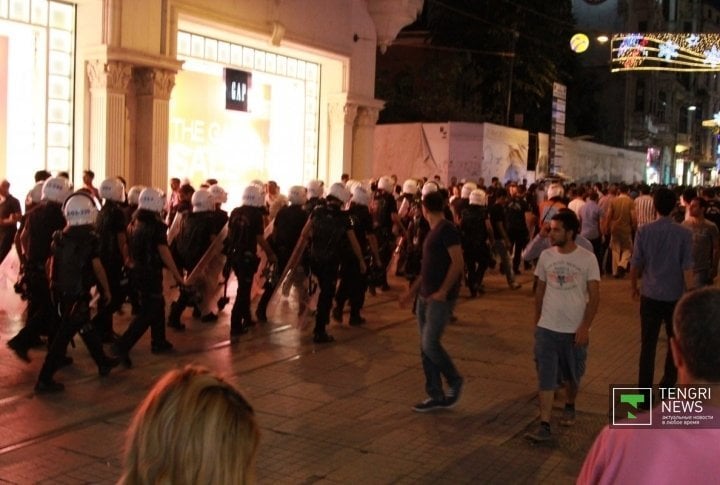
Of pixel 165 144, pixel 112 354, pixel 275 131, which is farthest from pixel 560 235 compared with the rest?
pixel 275 131

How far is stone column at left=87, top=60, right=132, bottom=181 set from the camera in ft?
48.6

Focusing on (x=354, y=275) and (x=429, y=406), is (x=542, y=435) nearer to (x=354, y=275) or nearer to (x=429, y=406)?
(x=429, y=406)

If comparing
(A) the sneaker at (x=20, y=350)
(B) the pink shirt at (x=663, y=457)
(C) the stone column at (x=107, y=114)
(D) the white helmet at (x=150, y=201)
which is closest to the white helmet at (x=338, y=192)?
(D) the white helmet at (x=150, y=201)

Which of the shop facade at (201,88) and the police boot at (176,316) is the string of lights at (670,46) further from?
the police boot at (176,316)

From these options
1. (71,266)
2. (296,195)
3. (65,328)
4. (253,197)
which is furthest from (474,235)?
(65,328)

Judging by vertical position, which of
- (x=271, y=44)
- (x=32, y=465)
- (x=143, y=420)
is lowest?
(x=32, y=465)

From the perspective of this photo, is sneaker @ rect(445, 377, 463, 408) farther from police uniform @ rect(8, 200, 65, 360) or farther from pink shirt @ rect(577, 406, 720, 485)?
pink shirt @ rect(577, 406, 720, 485)

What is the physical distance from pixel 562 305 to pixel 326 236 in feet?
14.1

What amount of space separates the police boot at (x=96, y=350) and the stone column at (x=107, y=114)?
748cm

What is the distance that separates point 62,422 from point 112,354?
73.9 inches

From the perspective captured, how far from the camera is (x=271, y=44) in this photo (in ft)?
61.7

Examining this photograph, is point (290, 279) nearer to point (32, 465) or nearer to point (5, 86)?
point (32, 465)

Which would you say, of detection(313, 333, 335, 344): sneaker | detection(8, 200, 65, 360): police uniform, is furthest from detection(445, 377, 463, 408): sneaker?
detection(8, 200, 65, 360): police uniform

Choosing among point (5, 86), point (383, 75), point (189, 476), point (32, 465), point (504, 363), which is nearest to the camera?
point (189, 476)
